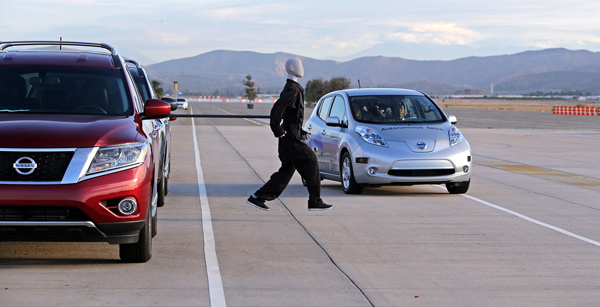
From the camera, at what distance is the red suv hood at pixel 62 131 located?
7.05 meters

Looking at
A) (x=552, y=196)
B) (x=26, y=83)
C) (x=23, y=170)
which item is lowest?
(x=552, y=196)

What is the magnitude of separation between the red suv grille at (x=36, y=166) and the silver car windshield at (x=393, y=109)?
278 inches

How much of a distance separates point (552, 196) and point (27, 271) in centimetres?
844

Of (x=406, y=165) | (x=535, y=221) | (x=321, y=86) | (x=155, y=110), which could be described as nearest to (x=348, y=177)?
(x=406, y=165)

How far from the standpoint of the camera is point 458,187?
13203 millimetres

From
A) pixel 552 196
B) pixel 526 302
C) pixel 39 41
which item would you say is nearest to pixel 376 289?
pixel 526 302

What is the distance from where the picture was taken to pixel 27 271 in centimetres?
725

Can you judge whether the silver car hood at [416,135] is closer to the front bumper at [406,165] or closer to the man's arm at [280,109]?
the front bumper at [406,165]

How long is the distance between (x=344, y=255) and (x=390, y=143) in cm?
480

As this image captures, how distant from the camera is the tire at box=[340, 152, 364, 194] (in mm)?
12984

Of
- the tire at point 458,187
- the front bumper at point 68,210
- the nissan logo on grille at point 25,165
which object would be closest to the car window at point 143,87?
the tire at point 458,187

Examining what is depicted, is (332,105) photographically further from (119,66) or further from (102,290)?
(102,290)

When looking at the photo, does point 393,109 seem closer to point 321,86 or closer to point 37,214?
point 37,214

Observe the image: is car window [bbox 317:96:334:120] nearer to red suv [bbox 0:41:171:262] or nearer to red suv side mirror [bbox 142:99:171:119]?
red suv side mirror [bbox 142:99:171:119]
